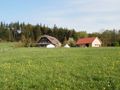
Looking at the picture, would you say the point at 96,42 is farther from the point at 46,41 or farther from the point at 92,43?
the point at 46,41

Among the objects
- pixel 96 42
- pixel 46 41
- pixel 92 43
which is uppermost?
pixel 46 41

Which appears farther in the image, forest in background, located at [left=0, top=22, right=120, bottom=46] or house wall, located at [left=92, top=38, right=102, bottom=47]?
forest in background, located at [left=0, top=22, right=120, bottom=46]

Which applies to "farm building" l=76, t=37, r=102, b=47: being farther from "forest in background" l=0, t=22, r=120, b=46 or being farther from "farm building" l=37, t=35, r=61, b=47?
"forest in background" l=0, t=22, r=120, b=46

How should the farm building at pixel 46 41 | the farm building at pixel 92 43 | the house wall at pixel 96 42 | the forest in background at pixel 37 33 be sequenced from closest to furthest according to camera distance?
the farm building at pixel 92 43 → the house wall at pixel 96 42 → the farm building at pixel 46 41 → the forest in background at pixel 37 33

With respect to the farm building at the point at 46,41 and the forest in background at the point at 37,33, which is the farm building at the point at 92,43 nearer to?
the farm building at the point at 46,41

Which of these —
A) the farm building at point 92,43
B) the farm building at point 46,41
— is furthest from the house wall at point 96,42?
the farm building at point 46,41

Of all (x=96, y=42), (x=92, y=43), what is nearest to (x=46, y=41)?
(x=92, y=43)

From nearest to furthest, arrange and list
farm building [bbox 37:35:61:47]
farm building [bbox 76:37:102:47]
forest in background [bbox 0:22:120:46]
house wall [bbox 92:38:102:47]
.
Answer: farm building [bbox 76:37:102:47], house wall [bbox 92:38:102:47], farm building [bbox 37:35:61:47], forest in background [bbox 0:22:120:46]

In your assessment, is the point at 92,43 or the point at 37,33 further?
the point at 37,33

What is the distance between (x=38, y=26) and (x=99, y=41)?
54.9 meters

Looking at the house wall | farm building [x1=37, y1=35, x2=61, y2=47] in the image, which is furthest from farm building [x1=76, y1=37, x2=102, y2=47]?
farm building [x1=37, y1=35, x2=61, y2=47]

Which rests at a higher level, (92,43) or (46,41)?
(46,41)

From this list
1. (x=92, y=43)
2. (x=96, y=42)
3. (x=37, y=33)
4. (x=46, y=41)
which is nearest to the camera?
(x=92, y=43)

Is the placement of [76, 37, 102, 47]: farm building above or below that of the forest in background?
below
